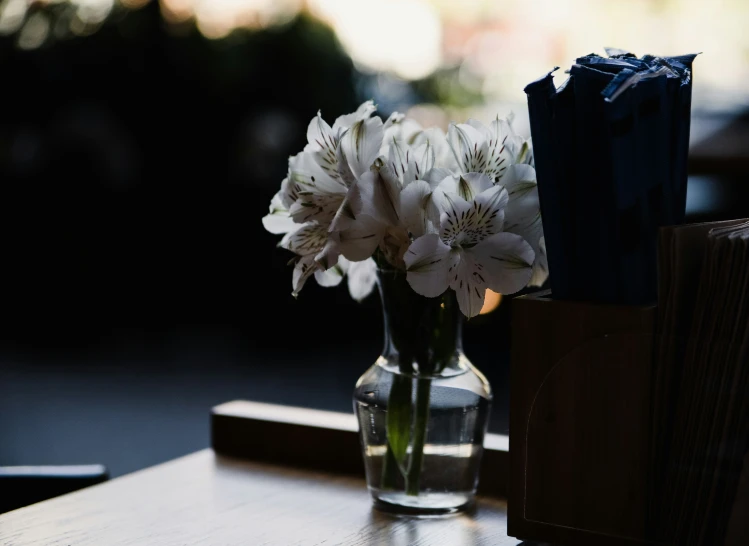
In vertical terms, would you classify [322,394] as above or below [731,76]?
Result: below

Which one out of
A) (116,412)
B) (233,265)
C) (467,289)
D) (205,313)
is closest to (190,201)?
(233,265)

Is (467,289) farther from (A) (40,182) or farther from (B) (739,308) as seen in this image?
(A) (40,182)

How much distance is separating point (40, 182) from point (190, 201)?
0.88 meters

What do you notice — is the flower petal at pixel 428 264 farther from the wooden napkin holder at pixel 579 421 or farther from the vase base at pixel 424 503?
the vase base at pixel 424 503

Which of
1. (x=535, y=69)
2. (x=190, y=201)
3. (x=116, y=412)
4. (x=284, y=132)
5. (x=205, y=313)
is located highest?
(x=535, y=69)

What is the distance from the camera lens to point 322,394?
3.43 meters

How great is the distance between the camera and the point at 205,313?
496cm

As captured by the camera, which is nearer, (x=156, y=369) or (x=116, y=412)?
(x=116, y=412)

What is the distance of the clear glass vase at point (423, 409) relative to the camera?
0.84m

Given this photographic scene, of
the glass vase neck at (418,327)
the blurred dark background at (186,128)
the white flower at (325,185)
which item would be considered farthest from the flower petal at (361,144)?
the blurred dark background at (186,128)

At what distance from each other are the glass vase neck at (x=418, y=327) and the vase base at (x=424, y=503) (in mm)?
110

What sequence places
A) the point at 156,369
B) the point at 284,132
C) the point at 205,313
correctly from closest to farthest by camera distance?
1. the point at 156,369
2. the point at 205,313
3. the point at 284,132

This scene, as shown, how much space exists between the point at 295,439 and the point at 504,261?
387mm

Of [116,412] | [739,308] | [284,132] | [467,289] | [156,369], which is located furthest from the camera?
[284,132]
